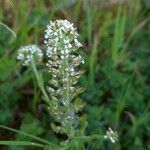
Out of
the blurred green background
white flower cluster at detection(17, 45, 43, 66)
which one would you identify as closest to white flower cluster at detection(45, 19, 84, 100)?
white flower cluster at detection(17, 45, 43, 66)

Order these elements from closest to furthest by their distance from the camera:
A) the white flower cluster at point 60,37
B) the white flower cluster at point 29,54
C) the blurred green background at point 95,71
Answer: the white flower cluster at point 60,37, the white flower cluster at point 29,54, the blurred green background at point 95,71

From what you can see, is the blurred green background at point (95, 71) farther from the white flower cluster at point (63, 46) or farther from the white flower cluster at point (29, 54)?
the white flower cluster at point (63, 46)

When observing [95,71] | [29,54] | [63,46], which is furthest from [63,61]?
[95,71]

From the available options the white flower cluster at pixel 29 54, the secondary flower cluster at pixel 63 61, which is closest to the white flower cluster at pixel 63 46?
the secondary flower cluster at pixel 63 61

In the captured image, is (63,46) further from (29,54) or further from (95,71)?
(95,71)

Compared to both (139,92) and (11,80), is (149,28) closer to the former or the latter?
(139,92)

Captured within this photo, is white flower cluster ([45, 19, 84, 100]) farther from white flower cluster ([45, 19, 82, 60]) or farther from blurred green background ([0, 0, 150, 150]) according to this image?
blurred green background ([0, 0, 150, 150])
